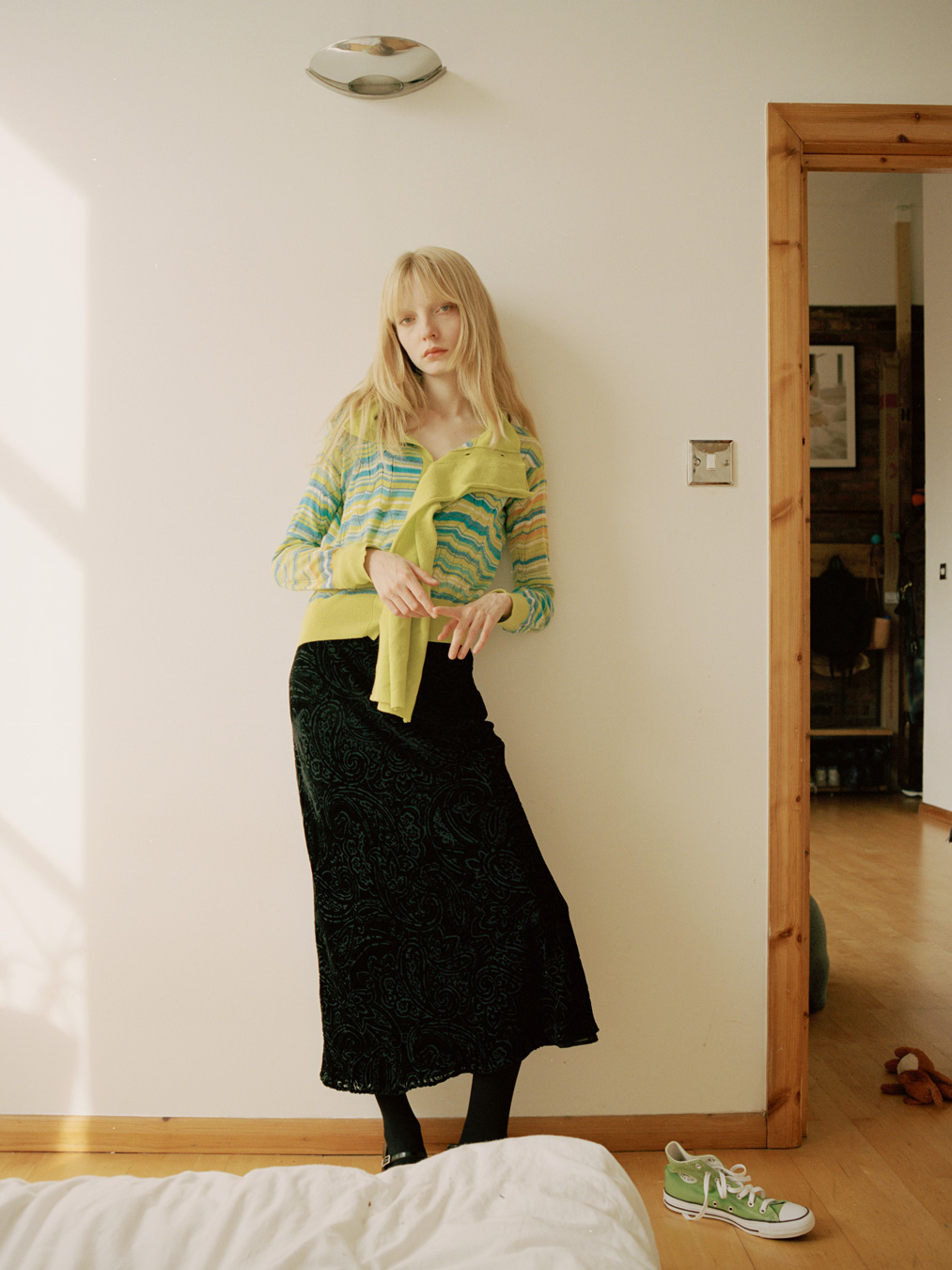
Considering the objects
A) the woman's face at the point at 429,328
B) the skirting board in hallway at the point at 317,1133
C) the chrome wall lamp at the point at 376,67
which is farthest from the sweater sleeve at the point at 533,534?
the skirting board in hallway at the point at 317,1133

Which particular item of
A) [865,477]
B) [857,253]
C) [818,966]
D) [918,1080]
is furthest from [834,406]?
[918,1080]

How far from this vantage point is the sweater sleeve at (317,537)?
5.36 ft

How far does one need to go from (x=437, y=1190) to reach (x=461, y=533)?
1.11 m

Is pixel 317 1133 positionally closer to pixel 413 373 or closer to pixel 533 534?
pixel 533 534

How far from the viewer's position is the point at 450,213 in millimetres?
1812

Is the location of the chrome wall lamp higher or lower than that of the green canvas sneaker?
higher

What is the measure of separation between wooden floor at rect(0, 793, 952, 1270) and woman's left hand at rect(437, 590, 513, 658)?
3.42 feet

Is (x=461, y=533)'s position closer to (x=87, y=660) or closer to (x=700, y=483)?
(x=700, y=483)

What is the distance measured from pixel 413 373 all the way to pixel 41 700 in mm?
1011

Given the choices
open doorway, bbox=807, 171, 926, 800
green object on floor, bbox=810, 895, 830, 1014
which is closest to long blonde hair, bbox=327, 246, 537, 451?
green object on floor, bbox=810, 895, 830, 1014

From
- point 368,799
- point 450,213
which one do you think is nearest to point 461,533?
point 368,799

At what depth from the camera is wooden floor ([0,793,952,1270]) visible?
150 cm

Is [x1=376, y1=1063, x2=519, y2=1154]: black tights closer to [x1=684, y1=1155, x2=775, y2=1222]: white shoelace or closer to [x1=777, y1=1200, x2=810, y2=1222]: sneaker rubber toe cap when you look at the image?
[x1=684, y1=1155, x2=775, y2=1222]: white shoelace

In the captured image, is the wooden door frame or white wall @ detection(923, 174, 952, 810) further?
white wall @ detection(923, 174, 952, 810)
